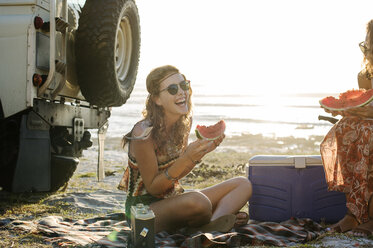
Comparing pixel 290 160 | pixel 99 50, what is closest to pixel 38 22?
pixel 99 50

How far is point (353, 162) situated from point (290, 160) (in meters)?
0.61

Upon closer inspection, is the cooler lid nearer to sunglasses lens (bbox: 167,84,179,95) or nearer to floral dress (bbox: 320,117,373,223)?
floral dress (bbox: 320,117,373,223)

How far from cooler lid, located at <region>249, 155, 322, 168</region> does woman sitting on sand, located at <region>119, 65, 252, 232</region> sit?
0.69 meters

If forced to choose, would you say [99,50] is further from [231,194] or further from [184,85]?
[231,194]

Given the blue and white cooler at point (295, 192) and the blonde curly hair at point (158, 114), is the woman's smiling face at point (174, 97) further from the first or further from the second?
the blue and white cooler at point (295, 192)

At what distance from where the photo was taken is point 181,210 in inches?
143

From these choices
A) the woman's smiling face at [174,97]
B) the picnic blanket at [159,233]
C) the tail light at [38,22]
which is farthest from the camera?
the tail light at [38,22]

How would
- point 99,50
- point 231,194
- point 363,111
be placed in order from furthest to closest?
point 99,50, point 231,194, point 363,111

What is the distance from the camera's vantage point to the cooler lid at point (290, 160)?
4203mm

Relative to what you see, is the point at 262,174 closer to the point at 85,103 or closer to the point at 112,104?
the point at 112,104

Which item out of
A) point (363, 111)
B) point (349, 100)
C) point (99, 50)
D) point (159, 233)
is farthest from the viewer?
point (99, 50)

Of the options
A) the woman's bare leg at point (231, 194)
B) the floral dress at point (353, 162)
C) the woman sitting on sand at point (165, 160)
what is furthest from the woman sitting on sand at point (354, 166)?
the woman sitting on sand at point (165, 160)

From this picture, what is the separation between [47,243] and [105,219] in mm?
895

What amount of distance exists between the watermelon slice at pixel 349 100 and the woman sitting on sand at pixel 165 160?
1.12 meters
